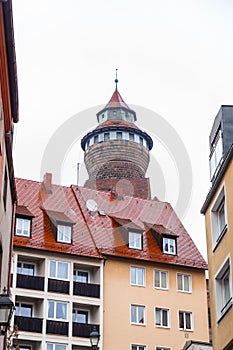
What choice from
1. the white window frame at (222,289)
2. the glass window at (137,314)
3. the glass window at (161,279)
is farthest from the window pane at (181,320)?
the white window frame at (222,289)

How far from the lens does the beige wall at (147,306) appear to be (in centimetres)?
4438

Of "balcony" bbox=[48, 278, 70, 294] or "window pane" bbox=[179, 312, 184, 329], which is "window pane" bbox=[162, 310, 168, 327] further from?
"balcony" bbox=[48, 278, 70, 294]

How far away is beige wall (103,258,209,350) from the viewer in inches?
1747

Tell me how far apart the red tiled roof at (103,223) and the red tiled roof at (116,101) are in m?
23.4

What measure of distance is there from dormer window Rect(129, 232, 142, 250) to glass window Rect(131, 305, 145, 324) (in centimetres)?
444

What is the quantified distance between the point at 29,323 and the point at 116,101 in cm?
4066

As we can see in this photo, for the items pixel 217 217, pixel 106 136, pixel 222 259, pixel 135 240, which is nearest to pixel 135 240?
pixel 135 240

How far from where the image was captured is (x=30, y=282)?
141 feet

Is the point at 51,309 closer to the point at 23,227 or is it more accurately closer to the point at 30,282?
the point at 30,282

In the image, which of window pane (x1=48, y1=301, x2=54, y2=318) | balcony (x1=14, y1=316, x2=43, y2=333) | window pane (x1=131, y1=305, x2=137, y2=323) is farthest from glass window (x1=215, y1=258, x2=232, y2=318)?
window pane (x1=131, y1=305, x2=137, y2=323)

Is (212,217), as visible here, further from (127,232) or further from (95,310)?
(127,232)

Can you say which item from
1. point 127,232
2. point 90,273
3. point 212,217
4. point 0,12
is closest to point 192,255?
point 127,232

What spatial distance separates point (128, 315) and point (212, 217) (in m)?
21.2

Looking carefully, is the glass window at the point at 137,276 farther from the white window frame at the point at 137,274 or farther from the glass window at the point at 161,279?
the glass window at the point at 161,279
